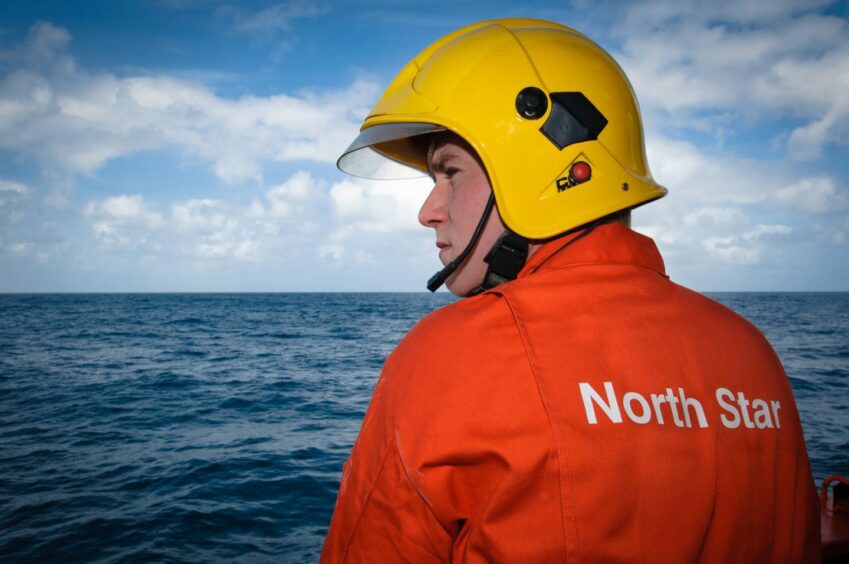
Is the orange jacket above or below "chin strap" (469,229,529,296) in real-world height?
below

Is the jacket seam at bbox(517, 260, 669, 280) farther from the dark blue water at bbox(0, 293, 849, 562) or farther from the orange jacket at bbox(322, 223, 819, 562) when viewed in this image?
the dark blue water at bbox(0, 293, 849, 562)

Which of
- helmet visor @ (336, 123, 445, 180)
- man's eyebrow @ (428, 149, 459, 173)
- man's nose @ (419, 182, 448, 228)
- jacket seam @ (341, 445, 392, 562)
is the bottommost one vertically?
jacket seam @ (341, 445, 392, 562)

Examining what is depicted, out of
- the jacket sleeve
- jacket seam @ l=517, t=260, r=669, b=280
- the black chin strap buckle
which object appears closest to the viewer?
the jacket sleeve

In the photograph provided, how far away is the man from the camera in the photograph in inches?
39.3

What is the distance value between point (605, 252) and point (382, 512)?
0.82 meters

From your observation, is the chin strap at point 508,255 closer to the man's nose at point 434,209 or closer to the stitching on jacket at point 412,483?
the man's nose at point 434,209

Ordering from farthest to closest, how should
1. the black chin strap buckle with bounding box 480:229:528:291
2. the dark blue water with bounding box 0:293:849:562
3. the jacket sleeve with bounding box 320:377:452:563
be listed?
the dark blue water with bounding box 0:293:849:562 → the black chin strap buckle with bounding box 480:229:528:291 → the jacket sleeve with bounding box 320:377:452:563

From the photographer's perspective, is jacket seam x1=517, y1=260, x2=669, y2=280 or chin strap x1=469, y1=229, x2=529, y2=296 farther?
chin strap x1=469, y1=229, x2=529, y2=296

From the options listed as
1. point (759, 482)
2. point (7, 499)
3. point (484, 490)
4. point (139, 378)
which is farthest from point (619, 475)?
point (139, 378)

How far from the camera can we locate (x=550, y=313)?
1.10m

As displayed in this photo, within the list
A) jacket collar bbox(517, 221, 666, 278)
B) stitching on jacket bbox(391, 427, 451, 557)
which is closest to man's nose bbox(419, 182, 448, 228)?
jacket collar bbox(517, 221, 666, 278)

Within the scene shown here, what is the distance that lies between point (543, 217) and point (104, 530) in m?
8.50

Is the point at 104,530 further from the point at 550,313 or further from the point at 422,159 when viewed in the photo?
the point at 550,313

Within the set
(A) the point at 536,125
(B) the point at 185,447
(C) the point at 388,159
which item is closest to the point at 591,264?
(A) the point at 536,125
